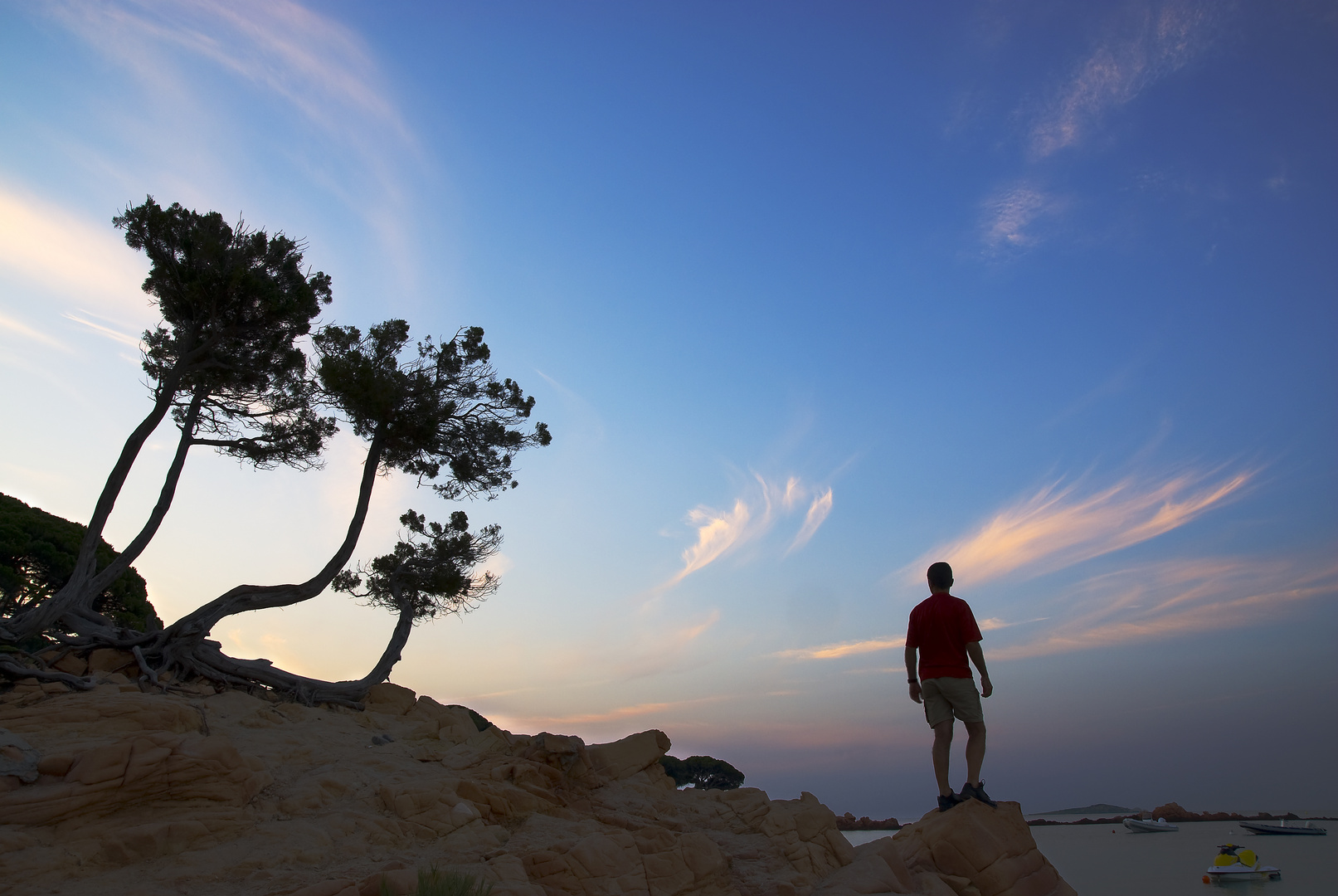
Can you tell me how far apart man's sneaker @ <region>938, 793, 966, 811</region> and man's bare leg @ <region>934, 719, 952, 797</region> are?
3 centimetres

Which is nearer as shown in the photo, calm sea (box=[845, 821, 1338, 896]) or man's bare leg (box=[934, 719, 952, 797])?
man's bare leg (box=[934, 719, 952, 797])

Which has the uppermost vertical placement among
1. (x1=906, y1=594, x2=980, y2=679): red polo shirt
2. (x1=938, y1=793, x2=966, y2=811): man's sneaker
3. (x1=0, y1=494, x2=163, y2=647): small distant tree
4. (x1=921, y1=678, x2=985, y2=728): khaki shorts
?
(x1=0, y1=494, x2=163, y2=647): small distant tree

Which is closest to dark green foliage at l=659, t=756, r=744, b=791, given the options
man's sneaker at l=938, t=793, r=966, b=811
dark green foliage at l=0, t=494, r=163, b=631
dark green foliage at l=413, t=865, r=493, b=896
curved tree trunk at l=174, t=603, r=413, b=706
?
curved tree trunk at l=174, t=603, r=413, b=706

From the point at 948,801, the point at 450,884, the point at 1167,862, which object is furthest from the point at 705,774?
the point at 450,884

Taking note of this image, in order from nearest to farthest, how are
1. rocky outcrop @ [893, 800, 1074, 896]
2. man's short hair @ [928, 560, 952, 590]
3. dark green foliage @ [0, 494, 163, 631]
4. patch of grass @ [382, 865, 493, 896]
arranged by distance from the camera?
patch of grass @ [382, 865, 493, 896]
rocky outcrop @ [893, 800, 1074, 896]
man's short hair @ [928, 560, 952, 590]
dark green foliage @ [0, 494, 163, 631]

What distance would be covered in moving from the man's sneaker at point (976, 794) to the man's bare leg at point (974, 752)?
34 mm

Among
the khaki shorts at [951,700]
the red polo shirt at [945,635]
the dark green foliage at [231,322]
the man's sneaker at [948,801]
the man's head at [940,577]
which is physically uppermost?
the dark green foliage at [231,322]

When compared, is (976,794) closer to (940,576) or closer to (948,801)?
(948,801)

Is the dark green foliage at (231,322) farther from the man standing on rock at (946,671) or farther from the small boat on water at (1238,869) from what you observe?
the small boat on water at (1238,869)

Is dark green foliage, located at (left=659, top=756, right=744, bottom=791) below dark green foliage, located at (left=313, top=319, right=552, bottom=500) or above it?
below

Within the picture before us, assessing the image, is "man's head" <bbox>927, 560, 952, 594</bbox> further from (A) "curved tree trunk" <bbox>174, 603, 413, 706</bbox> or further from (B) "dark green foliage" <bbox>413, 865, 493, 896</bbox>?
(A) "curved tree trunk" <bbox>174, 603, 413, 706</bbox>

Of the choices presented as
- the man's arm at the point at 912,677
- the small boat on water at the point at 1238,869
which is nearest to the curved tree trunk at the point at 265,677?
the man's arm at the point at 912,677

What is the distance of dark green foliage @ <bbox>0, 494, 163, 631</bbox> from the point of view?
65.2ft

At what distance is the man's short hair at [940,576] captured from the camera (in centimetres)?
812
